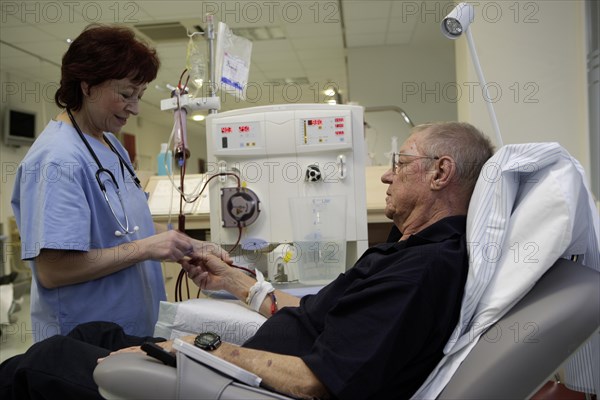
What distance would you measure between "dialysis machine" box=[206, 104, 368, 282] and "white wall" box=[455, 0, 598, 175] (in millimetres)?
1309

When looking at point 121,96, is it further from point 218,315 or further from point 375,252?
point 375,252

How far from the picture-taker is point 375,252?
1.23 metres

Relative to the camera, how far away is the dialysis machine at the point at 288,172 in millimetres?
1818

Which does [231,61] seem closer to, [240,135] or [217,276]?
[240,135]

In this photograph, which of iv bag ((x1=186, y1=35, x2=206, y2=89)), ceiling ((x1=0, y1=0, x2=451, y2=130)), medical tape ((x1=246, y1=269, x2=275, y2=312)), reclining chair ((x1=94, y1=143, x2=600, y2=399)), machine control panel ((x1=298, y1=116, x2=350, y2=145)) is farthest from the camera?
ceiling ((x1=0, y1=0, x2=451, y2=130))

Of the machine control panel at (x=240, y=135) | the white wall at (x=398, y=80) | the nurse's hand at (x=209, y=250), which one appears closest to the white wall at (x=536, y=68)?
the machine control panel at (x=240, y=135)

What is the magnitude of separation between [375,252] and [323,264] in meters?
0.58

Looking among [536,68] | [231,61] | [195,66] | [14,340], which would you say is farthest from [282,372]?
[14,340]

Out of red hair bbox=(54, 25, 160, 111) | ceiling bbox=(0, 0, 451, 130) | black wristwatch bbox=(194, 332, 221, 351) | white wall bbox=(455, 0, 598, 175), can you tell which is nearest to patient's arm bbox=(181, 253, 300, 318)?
black wristwatch bbox=(194, 332, 221, 351)

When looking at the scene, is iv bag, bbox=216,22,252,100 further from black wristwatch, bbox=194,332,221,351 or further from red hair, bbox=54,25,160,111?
black wristwatch, bbox=194,332,221,351

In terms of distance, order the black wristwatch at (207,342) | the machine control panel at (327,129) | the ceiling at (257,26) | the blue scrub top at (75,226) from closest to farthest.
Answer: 1. the black wristwatch at (207,342)
2. the blue scrub top at (75,226)
3. the machine control panel at (327,129)
4. the ceiling at (257,26)

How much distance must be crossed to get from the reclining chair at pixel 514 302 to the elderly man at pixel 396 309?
0.16 feet

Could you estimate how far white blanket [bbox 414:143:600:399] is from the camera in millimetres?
894

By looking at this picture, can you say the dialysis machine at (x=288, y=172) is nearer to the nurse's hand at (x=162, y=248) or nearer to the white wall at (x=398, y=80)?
the nurse's hand at (x=162, y=248)
